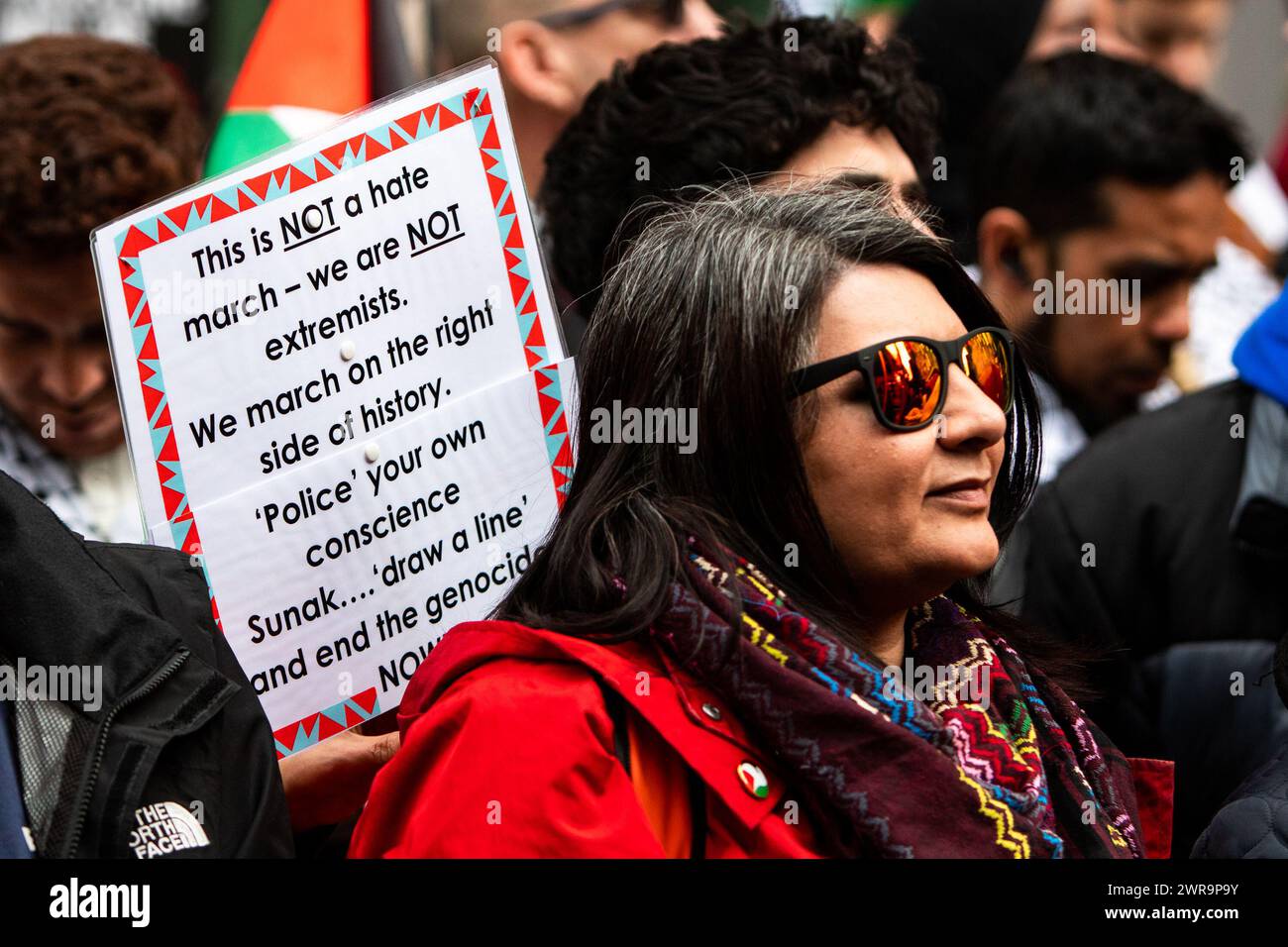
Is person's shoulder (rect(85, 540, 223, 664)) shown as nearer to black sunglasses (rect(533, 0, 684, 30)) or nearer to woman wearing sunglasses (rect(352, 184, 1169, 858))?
woman wearing sunglasses (rect(352, 184, 1169, 858))

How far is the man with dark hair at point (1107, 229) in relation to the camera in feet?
14.3

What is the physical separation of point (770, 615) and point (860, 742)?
185 millimetres

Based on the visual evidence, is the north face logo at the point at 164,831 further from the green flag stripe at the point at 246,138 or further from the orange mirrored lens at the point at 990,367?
the green flag stripe at the point at 246,138

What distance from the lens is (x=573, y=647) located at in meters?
2.10

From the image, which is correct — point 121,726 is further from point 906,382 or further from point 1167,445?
point 1167,445

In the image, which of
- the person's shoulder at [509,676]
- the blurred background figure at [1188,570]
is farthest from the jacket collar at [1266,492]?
the person's shoulder at [509,676]

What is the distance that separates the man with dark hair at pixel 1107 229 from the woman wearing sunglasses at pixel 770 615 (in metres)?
1.93

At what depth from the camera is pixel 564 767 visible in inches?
78.5

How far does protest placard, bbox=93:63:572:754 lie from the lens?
8.49 feet

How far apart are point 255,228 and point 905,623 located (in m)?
1.09
